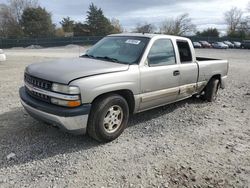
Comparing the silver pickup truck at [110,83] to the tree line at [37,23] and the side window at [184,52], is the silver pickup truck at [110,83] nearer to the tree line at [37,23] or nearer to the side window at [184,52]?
the side window at [184,52]

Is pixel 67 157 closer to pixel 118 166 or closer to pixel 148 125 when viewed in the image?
pixel 118 166

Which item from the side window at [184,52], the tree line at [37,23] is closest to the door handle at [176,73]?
the side window at [184,52]

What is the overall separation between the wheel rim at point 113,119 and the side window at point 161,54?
41.9 inches

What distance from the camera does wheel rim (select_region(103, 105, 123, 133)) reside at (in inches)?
154

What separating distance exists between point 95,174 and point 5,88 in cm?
565

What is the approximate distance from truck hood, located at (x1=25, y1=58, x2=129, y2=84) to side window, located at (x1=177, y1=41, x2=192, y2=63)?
68.6 inches

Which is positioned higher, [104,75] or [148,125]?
[104,75]

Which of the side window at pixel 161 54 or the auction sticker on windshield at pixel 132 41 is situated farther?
the auction sticker on windshield at pixel 132 41

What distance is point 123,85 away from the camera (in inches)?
154

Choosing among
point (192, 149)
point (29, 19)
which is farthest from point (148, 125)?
point (29, 19)

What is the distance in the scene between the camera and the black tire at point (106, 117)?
3.68 m

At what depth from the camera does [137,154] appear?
3.71 m

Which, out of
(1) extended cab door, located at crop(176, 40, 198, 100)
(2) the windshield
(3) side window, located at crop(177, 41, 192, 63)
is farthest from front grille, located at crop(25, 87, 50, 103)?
(3) side window, located at crop(177, 41, 192, 63)

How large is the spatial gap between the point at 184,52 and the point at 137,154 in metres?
2.77
